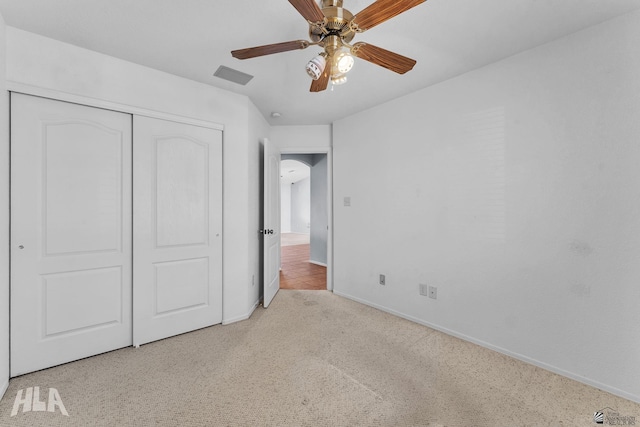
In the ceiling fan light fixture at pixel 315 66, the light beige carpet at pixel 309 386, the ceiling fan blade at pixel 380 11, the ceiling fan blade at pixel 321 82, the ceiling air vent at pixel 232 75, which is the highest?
the ceiling air vent at pixel 232 75

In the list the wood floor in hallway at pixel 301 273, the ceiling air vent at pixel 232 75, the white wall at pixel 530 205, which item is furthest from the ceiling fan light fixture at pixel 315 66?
the wood floor in hallway at pixel 301 273

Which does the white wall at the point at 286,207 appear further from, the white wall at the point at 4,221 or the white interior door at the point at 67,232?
the white wall at the point at 4,221

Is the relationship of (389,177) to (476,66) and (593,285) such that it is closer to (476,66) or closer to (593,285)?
(476,66)

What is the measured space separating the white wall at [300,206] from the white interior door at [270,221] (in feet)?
25.5

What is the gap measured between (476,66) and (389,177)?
1304mm

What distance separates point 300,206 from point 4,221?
10.4 m

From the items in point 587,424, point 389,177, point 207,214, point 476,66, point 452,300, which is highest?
point 476,66

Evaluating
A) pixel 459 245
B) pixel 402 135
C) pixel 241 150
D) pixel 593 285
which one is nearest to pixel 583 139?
pixel 593 285

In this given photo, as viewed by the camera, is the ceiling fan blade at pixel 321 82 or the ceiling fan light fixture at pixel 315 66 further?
the ceiling fan blade at pixel 321 82

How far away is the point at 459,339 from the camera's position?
2.59 metres

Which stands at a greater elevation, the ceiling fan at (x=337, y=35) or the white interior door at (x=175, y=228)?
the ceiling fan at (x=337, y=35)

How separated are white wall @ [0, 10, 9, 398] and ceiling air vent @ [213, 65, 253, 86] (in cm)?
135

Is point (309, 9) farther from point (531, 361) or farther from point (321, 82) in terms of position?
point (531, 361)

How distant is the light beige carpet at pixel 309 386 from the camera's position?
1.60 m
